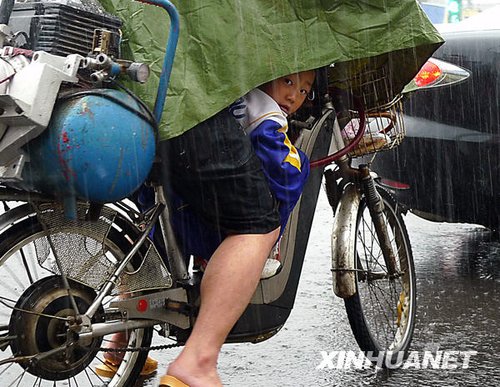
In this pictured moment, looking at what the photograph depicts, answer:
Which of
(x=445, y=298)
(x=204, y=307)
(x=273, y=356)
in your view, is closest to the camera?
(x=204, y=307)

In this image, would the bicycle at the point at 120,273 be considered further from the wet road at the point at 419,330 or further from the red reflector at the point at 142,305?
the wet road at the point at 419,330

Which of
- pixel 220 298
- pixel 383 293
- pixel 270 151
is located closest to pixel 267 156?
pixel 270 151

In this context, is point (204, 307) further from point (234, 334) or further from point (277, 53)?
point (277, 53)

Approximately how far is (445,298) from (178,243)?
9.07 feet

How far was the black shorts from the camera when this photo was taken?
3.13 m

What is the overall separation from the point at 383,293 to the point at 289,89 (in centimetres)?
144

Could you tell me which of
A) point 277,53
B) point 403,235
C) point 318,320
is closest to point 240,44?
point 277,53

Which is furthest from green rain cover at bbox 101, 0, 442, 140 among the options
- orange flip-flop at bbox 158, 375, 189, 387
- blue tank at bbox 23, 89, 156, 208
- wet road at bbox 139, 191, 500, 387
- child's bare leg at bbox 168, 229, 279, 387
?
wet road at bbox 139, 191, 500, 387

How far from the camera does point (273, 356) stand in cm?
459

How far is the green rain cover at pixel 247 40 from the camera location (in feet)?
10.0

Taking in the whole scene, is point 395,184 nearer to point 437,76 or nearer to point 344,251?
point 437,76

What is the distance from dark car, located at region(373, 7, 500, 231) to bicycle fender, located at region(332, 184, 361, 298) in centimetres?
174

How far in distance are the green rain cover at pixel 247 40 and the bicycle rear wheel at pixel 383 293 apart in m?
1.06

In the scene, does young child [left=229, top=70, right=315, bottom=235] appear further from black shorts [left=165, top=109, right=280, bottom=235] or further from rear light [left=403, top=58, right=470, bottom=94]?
rear light [left=403, top=58, right=470, bottom=94]
